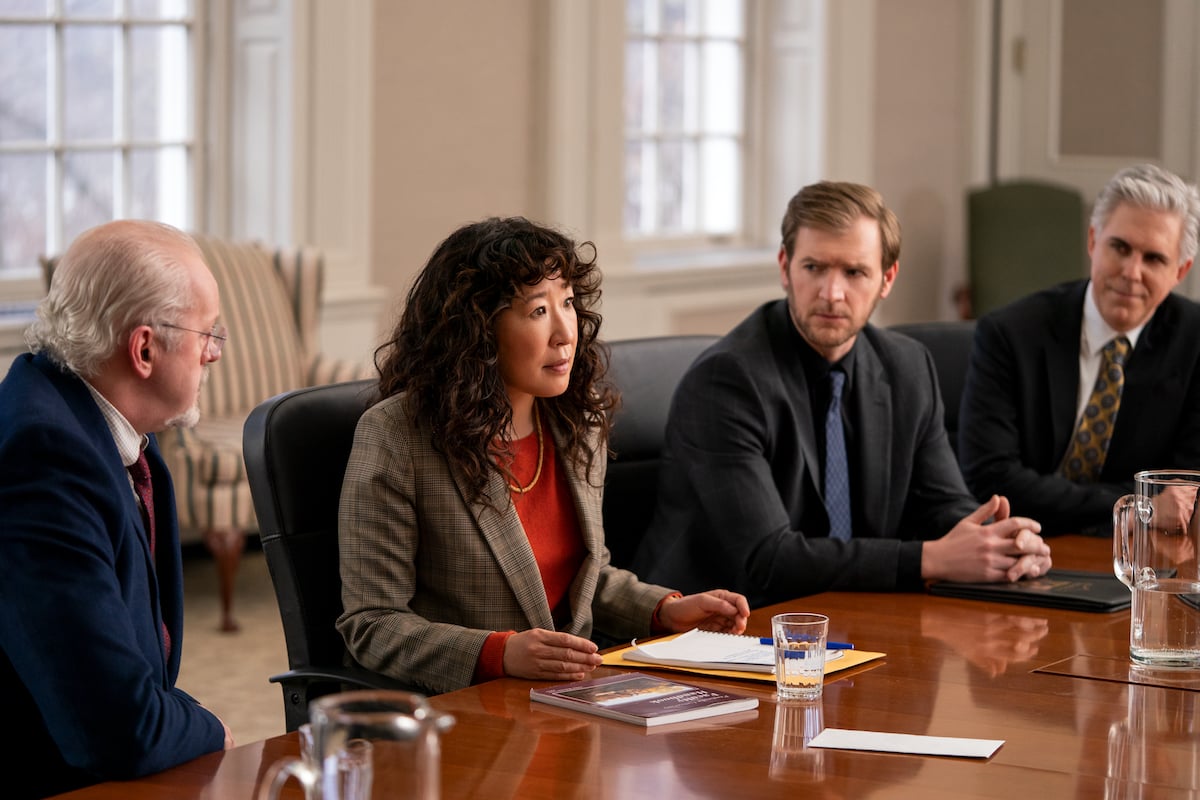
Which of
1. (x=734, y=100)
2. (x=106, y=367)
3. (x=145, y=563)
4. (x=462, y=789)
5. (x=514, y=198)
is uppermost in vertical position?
(x=734, y=100)

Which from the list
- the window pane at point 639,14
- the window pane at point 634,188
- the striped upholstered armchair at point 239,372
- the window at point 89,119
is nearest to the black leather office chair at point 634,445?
the striped upholstered armchair at point 239,372

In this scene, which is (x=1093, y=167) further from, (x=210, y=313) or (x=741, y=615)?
(x=210, y=313)

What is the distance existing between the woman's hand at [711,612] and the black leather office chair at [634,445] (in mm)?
490

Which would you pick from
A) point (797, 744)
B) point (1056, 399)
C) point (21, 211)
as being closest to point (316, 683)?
point (797, 744)

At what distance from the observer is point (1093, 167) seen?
694cm

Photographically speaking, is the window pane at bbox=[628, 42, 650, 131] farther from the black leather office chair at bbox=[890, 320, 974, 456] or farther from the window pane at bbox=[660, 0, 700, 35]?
the black leather office chair at bbox=[890, 320, 974, 456]

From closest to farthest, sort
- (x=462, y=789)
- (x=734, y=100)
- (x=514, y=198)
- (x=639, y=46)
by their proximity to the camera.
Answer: (x=462, y=789)
(x=514, y=198)
(x=639, y=46)
(x=734, y=100)

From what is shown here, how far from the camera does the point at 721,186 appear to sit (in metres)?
6.58

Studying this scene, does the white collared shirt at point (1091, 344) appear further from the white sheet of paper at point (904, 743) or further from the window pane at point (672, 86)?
the window pane at point (672, 86)

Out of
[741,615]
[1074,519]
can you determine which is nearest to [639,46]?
[1074,519]

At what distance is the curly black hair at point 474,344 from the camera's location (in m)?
2.02

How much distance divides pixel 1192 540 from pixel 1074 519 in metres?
0.92

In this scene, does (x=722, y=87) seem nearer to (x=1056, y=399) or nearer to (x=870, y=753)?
→ (x=1056, y=399)

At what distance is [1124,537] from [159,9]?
3.94 m
